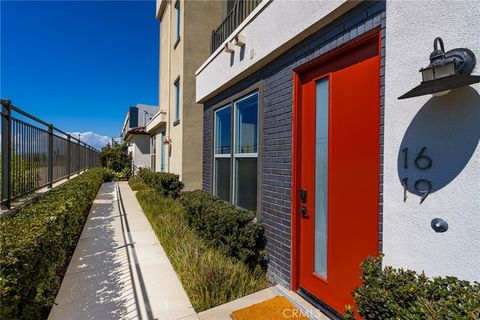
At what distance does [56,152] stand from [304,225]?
237 inches

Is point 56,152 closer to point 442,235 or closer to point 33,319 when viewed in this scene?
point 33,319

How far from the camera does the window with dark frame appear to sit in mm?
4789

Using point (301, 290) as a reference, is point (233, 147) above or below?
above

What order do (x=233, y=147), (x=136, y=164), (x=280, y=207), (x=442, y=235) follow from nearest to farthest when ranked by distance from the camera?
(x=442, y=235) < (x=280, y=207) < (x=233, y=147) < (x=136, y=164)

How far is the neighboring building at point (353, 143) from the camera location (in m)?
1.87

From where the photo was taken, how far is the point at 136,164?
68.5 ft

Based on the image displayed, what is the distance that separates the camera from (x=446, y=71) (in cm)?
180

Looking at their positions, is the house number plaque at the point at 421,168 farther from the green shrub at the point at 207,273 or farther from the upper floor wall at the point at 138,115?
the upper floor wall at the point at 138,115

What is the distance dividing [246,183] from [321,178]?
2004 mm

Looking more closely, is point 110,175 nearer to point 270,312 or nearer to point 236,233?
point 236,233

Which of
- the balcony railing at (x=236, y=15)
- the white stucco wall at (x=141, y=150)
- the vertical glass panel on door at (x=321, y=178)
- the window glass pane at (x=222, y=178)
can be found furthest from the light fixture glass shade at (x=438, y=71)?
the white stucco wall at (x=141, y=150)

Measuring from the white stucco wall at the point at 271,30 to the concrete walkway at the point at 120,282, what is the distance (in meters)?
3.60

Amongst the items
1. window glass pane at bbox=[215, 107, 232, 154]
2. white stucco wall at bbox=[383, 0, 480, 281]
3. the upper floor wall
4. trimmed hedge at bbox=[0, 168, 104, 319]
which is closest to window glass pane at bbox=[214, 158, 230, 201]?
window glass pane at bbox=[215, 107, 232, 154]

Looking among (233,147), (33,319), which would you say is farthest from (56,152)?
(33,319)
